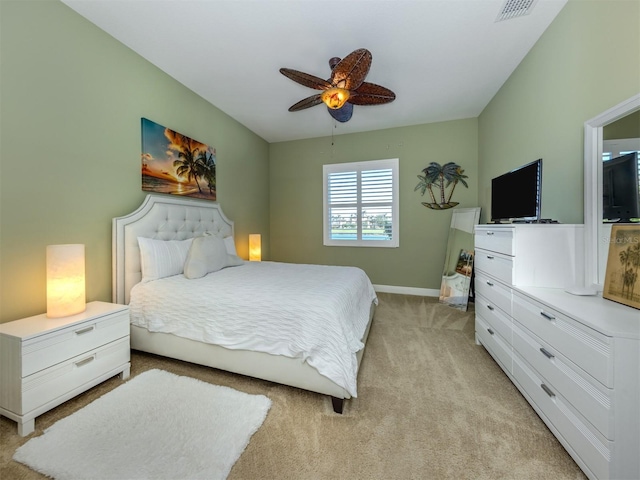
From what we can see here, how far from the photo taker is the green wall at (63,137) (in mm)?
1662

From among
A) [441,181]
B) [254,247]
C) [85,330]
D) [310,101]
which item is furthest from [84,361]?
[441,181]

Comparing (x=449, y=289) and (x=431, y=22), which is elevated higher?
(x=431, y=22)

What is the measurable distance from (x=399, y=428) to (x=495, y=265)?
4.78ft

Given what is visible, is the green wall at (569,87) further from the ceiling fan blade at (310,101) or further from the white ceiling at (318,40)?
the ceiling fan blade at (310,101)

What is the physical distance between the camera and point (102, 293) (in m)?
2.20

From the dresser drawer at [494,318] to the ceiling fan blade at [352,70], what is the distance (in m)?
2.17

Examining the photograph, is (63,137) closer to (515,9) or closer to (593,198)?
(515,9)

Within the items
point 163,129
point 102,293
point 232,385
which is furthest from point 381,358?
point 163,129

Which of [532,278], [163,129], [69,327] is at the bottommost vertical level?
[69,327]

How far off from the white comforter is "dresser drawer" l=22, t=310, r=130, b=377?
0.26 meters

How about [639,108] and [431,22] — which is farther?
[431,22]

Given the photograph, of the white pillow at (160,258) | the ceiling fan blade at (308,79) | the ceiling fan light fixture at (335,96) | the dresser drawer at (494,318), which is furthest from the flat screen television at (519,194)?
the white pillow at (160,258)

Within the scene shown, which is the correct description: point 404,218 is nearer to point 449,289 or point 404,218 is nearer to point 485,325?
point 449,289

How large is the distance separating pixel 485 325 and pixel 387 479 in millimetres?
1641
